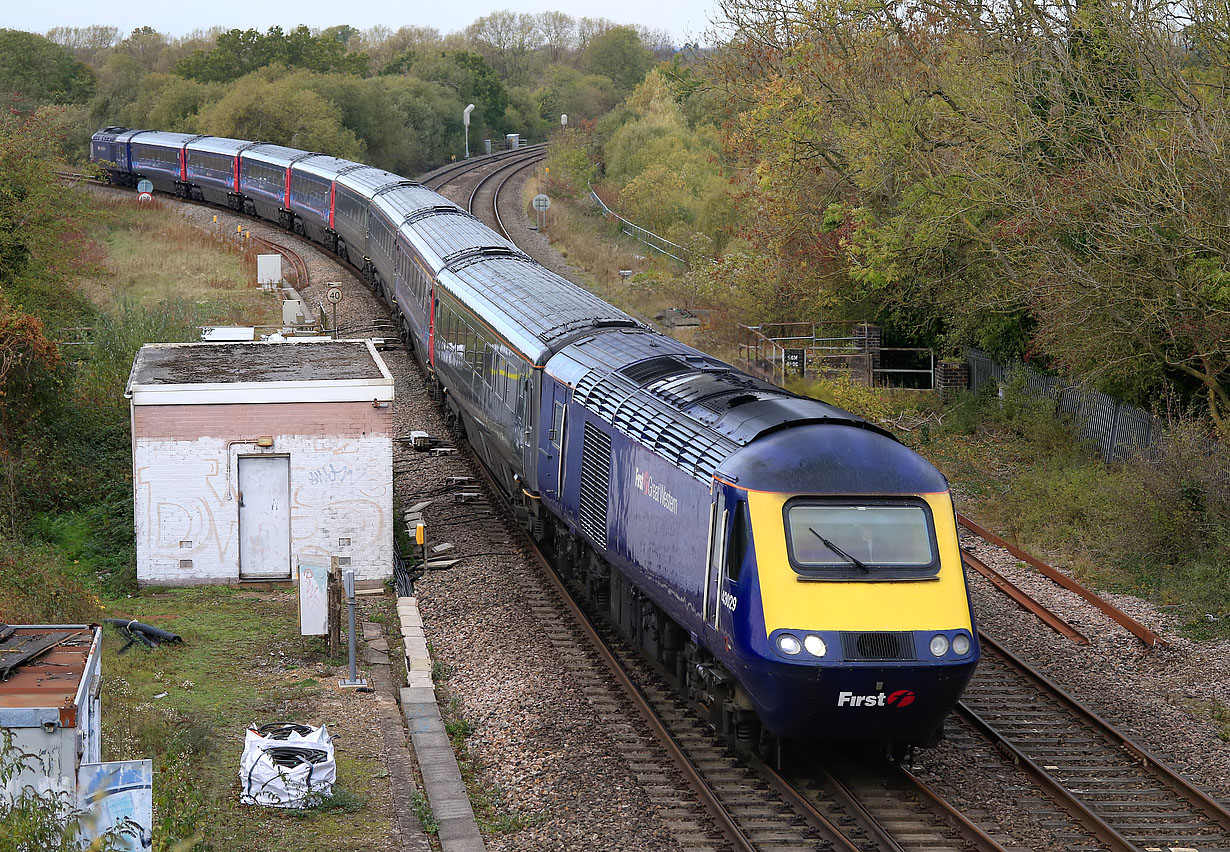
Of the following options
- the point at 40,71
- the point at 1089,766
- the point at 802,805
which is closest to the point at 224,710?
the point at 802,805

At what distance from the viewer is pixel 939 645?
904 centimetres

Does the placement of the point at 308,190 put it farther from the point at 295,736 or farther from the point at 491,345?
the point at 295,736

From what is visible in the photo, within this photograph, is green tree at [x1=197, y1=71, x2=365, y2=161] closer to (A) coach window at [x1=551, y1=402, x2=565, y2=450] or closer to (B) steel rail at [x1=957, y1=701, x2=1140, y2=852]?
(A) coach window at [x1=551, y1=402, x2=565, y2=450]

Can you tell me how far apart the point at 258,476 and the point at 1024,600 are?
9.63m

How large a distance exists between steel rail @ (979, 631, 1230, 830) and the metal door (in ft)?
28.3

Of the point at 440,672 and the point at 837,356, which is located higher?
the point at 837,356

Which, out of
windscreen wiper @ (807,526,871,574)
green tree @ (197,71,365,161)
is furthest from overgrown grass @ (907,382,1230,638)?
green tree @ (197,71,365,161)

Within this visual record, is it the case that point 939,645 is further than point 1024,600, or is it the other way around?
point 1024,600

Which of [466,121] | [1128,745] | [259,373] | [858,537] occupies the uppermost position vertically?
[466,121]

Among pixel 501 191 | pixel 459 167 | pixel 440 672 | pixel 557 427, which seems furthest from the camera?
pixel 459 167

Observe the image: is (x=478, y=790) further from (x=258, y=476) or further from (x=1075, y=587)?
(x=1075, y=587)

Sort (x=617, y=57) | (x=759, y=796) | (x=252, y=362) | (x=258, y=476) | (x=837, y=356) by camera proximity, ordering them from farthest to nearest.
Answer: (x=617, y=57) → (x=837, y=356) → (x=252, y=362) → (x=258, y=476) → (x=759, y=796)

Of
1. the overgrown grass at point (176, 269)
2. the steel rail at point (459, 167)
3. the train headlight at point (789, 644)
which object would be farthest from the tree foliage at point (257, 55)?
the train headlight at point (789, 644)

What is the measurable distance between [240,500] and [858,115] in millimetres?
15798
